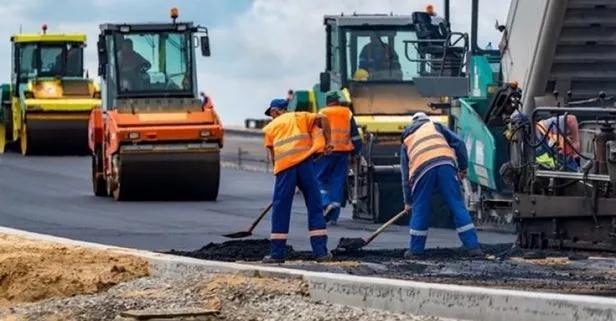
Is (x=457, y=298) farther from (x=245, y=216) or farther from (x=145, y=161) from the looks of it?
(x=145, y=161)

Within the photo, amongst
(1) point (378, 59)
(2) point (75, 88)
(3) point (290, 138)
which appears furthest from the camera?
(2) point (75, 88)

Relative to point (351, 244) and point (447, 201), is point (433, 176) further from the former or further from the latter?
point (351, 244)

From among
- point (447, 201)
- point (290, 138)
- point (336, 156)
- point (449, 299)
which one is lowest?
point (449, 299)

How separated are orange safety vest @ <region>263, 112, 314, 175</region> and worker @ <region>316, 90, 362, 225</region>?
5363 millimetres

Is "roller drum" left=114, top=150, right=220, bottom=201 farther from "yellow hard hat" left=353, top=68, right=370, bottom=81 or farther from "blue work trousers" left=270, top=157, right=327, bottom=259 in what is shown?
"blue work trousers" left=270, top=157, right=327, bottom=259

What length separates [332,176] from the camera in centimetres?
2073

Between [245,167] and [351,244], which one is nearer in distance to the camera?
[351,244]

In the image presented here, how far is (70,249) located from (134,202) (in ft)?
36.3

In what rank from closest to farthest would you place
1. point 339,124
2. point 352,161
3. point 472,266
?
point 472,266
point 339,124
point 352,161

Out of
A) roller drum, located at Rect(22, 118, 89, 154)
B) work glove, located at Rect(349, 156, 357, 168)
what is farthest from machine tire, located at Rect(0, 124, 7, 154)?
work glove, located at Rect(349, 156, 357, 168)

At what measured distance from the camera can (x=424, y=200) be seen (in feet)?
49.3

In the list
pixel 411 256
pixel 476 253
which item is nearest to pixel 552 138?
pixel 476 253

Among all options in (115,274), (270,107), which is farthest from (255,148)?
(115,274)

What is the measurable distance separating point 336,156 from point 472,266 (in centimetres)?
779
